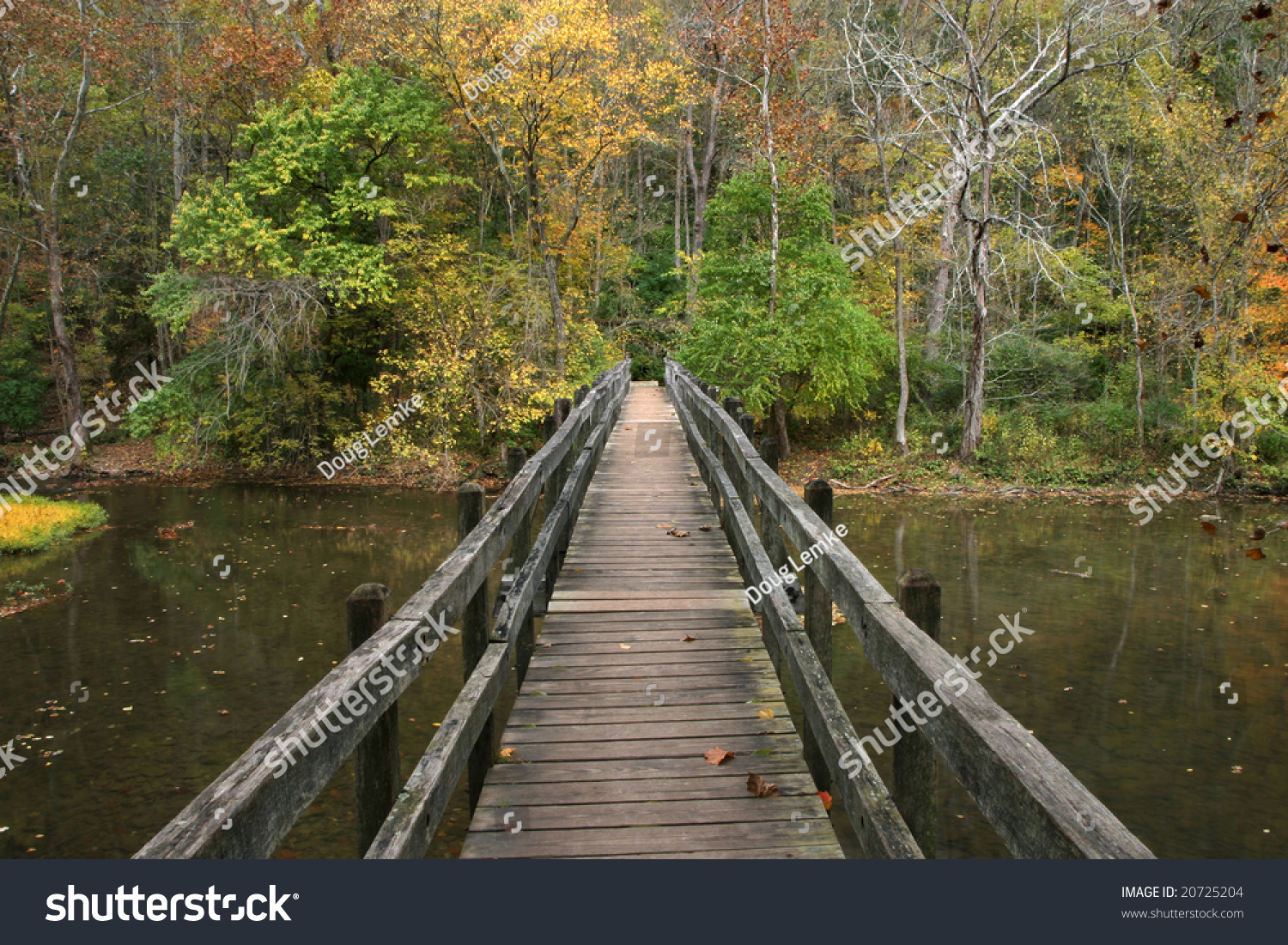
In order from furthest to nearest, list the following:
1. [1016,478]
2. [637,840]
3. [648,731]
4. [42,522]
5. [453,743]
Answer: [1016,478] → [42,522] → [648,731] → [637,840] → [453,743]

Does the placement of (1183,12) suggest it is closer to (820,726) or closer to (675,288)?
(675,288)

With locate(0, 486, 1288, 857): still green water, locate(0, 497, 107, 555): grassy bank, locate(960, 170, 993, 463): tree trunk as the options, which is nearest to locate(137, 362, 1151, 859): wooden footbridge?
locate(0, 486, 1288, 857): still green water

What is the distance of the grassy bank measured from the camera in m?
15.7

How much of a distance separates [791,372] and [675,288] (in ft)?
44.9

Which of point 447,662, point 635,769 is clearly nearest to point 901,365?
point 447,662

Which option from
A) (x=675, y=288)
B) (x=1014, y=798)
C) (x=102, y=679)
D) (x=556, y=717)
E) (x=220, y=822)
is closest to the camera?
(x=220, y=822)

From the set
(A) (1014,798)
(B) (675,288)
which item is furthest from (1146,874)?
(B) (675,288)

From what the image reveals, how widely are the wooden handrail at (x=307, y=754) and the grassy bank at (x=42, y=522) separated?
51.7ft

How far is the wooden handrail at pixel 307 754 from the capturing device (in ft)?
5.51

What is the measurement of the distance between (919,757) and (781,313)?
22.0 metres

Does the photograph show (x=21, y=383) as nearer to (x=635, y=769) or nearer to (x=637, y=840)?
(x=635, y=769)

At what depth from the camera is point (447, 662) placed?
11.0 m

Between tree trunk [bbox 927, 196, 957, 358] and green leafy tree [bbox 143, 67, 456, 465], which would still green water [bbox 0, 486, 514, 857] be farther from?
tree trunk [bbox 927, 196, 957, 358]

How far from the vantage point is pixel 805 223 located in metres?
24.8
